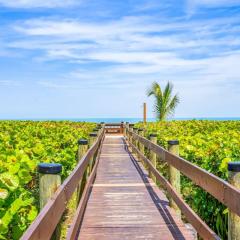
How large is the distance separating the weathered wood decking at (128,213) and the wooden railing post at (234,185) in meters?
1.82

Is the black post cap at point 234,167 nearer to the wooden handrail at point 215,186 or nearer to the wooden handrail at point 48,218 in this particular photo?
the wooden handrail at point 215,186

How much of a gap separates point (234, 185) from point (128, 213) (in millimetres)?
3602

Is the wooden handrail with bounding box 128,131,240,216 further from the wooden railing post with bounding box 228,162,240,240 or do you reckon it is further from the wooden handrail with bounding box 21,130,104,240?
the wooden handrail with bounding box 21,130,104,240

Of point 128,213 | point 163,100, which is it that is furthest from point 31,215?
point 163,100

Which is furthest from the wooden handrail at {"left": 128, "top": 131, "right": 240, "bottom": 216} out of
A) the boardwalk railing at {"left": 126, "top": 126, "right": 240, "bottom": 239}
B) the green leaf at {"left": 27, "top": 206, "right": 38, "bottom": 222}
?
the green leaf at {"left": 27, "top": 206, "right": 38, "bottom": 222}

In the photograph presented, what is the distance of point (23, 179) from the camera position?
460 centimetres

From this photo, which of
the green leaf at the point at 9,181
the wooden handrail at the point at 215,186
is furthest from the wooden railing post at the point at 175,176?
the green leaf at the point at 9,181

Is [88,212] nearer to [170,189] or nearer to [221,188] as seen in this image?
[170,189]

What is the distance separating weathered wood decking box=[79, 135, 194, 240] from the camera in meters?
5.88

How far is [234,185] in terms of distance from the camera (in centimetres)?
370

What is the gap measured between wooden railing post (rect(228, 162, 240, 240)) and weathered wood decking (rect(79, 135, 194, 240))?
5.98 ft

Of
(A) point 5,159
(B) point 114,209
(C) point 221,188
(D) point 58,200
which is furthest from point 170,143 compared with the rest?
(D) point 58,200

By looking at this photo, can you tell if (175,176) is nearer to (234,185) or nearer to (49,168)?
(234,185)

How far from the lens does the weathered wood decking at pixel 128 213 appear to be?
5.88 m
